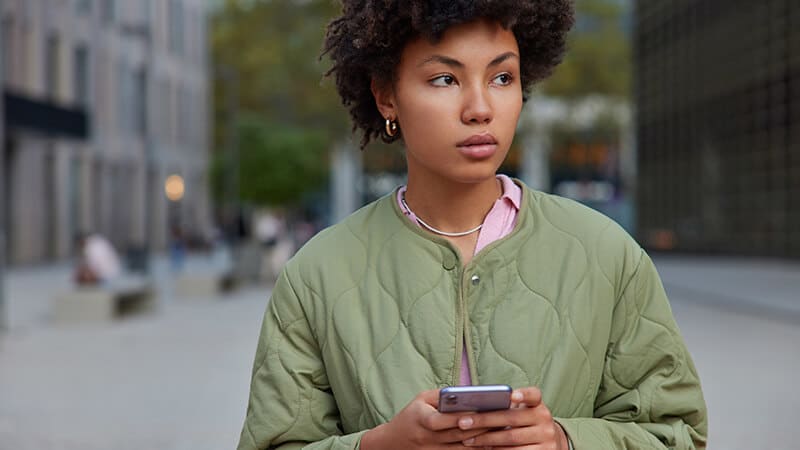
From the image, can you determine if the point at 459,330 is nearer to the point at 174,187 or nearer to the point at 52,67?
the point at 52,67

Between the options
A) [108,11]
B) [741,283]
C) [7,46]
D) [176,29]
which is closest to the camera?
[741,283]

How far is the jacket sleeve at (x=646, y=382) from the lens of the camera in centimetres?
238

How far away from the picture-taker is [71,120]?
3781 centimetres

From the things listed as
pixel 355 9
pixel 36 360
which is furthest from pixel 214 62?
pixel 355 9

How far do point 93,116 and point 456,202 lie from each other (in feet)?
150

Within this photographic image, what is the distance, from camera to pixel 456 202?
253cm

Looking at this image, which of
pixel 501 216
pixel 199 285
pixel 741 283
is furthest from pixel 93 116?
pixel 501 216

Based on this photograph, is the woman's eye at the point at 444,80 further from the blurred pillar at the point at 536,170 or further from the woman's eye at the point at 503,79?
the blurred pillar at the point at 536,170

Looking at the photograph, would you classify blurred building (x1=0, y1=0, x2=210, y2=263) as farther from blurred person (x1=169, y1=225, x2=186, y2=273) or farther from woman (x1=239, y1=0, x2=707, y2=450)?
woman (x1=239, y1=0, x2=707, y2=450)

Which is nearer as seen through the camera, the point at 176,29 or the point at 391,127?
the point at 391,127

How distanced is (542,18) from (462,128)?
1.00 ft

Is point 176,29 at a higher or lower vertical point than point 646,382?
higher

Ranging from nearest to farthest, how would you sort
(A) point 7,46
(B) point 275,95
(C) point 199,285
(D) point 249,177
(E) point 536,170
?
(C) point 199,285 < (A) point 7,46 < (B) point 275,95 < (D) point 249,177 < (E) point 536,170

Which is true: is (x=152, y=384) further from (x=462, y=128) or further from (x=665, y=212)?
(x=665, y=212)
